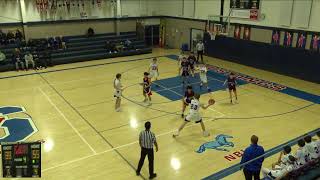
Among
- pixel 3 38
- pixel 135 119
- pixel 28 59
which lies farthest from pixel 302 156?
pixel 3 38

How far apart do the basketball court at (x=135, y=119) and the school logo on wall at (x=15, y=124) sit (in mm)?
293

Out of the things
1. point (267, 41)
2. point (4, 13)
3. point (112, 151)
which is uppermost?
point (4, 13)

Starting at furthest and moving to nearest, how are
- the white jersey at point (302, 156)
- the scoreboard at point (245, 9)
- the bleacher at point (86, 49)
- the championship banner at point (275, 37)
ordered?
the bleacher at point (86, 49), the scoreboard at point (245, 9), the championship banner at point (275, 37), the white jersey at point (302, 156)

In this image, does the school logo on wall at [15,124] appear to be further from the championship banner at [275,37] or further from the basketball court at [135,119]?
the championship banner at [275,37]

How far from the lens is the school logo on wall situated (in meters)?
11.8

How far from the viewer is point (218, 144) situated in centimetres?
1117

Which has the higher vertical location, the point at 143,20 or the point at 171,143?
the point at 143,20

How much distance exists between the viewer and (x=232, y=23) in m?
23.9

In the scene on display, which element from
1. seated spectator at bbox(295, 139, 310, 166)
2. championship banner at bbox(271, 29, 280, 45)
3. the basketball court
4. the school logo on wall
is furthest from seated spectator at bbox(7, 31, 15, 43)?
seated spectator at bbox(295, 139, 310, 166)

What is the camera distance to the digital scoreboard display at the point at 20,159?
6.28m

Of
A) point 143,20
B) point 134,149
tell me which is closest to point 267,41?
point 143,20

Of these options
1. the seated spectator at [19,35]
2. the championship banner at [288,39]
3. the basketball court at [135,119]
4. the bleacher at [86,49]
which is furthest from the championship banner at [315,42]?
the seated spectator at [19,35]

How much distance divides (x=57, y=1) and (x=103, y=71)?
8.44 metres

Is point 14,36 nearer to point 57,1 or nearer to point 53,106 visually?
point 57,1
